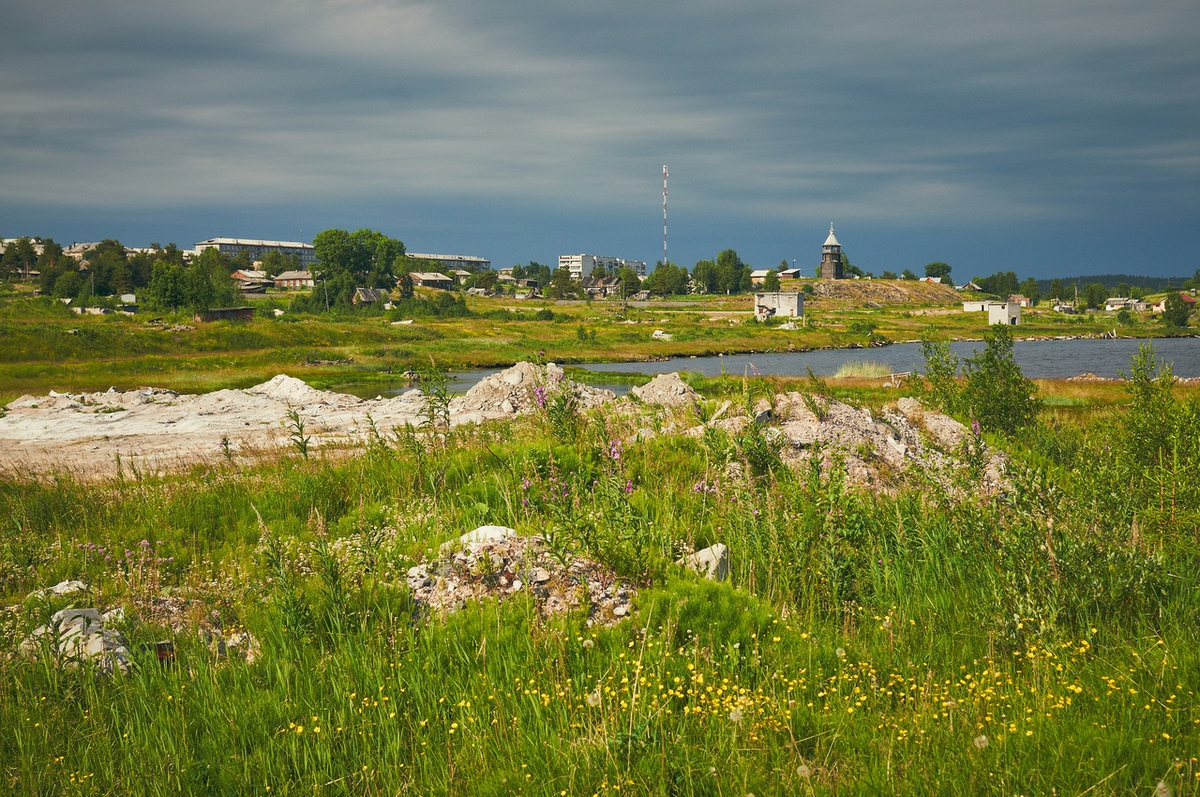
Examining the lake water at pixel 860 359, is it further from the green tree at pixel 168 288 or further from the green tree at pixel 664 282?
the green tree at pixel 664 282

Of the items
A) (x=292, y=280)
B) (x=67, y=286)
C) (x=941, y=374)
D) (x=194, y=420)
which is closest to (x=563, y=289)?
(x=292, y=280)

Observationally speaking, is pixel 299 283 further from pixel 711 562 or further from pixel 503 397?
pixel 711 562

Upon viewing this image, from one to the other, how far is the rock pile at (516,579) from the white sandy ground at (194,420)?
19.2 feet

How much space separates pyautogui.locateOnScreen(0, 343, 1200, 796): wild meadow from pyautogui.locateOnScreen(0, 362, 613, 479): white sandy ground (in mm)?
6206

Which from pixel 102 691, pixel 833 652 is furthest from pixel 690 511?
pixel 102 691

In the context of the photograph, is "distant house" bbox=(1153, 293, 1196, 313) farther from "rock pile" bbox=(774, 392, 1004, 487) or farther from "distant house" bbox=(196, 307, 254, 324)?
"rock pile" bbox=(774, 392, 1004, 487)

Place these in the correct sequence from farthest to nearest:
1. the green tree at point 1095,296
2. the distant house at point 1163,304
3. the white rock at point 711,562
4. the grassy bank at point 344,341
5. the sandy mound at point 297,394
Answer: the green tree at point 1095,296 → the distant house at point 1163,304 → the grassy bank at point 344,341 → the sandy mound at point 297,394 → the white rock at point 711,562

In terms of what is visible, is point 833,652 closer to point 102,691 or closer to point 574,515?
point 574,515

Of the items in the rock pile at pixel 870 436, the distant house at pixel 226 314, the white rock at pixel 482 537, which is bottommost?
the white rock at pixel 482 537

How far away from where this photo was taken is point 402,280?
153 meters

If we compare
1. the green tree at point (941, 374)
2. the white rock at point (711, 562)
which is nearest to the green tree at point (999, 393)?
the green tree at point (941, 374)

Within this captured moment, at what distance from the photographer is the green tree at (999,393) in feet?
55.9

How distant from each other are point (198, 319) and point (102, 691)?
3242 inches

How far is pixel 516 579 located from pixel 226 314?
293ft
